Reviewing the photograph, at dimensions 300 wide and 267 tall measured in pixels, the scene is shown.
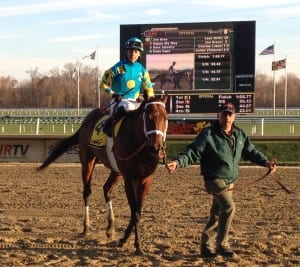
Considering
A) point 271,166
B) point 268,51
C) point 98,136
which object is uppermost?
point 268,51

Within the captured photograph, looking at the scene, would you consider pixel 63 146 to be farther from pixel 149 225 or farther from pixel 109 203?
pixel 149 225

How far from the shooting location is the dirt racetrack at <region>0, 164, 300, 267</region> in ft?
19.5

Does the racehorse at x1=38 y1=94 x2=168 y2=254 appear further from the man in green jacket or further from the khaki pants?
the khaki pants

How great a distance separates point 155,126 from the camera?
19.2 ft

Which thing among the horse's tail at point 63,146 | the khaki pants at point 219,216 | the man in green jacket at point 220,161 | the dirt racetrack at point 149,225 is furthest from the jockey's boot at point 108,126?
the khaki pants at point 219,216

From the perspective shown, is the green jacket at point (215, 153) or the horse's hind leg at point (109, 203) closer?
the green jacket at point (215, 153)

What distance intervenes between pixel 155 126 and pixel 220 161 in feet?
2.57

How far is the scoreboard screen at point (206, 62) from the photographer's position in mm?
17516

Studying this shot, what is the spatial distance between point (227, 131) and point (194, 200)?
4.43m

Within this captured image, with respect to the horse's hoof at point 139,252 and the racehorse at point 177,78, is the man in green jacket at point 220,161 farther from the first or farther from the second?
the racehorse at point 177,78

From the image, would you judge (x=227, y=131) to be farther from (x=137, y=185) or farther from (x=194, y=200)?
(x=194, y=200)

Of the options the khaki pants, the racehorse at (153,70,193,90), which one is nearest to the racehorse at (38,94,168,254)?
the khaki pants

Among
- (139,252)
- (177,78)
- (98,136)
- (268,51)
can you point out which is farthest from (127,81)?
(268,51)

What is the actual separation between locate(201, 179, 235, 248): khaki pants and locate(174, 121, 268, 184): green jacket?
0.10m
